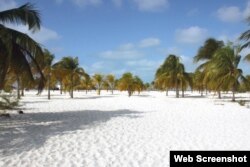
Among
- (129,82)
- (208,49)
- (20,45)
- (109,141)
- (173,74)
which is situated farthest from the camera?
(129,82)

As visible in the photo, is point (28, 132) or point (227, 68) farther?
point (227, 68)

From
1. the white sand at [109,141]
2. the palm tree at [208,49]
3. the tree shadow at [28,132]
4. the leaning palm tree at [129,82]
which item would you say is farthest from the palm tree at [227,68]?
the leaning palm tree at [129,82]

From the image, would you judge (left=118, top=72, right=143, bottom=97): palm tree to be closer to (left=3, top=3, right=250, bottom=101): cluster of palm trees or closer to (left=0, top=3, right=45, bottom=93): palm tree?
(left=3, top=3, right=250, bottom=101): cluster of palm trees

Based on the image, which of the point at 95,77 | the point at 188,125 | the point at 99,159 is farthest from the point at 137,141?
the point at 95,77

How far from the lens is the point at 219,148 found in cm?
830

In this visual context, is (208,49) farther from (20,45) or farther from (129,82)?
(20,45)

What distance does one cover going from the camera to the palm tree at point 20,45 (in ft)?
41.3

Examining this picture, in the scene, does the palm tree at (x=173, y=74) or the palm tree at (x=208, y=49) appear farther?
the palm tree at (x=173, y=74)

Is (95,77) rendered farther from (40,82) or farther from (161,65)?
(40,82)

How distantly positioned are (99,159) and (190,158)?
2.17 metres

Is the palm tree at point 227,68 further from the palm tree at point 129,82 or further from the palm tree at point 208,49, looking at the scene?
the palm tree at point 129,82

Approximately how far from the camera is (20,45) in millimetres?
13445

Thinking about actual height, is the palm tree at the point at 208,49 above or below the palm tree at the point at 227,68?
above

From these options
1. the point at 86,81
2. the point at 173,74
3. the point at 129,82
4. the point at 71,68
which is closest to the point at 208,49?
the point at 173,74
